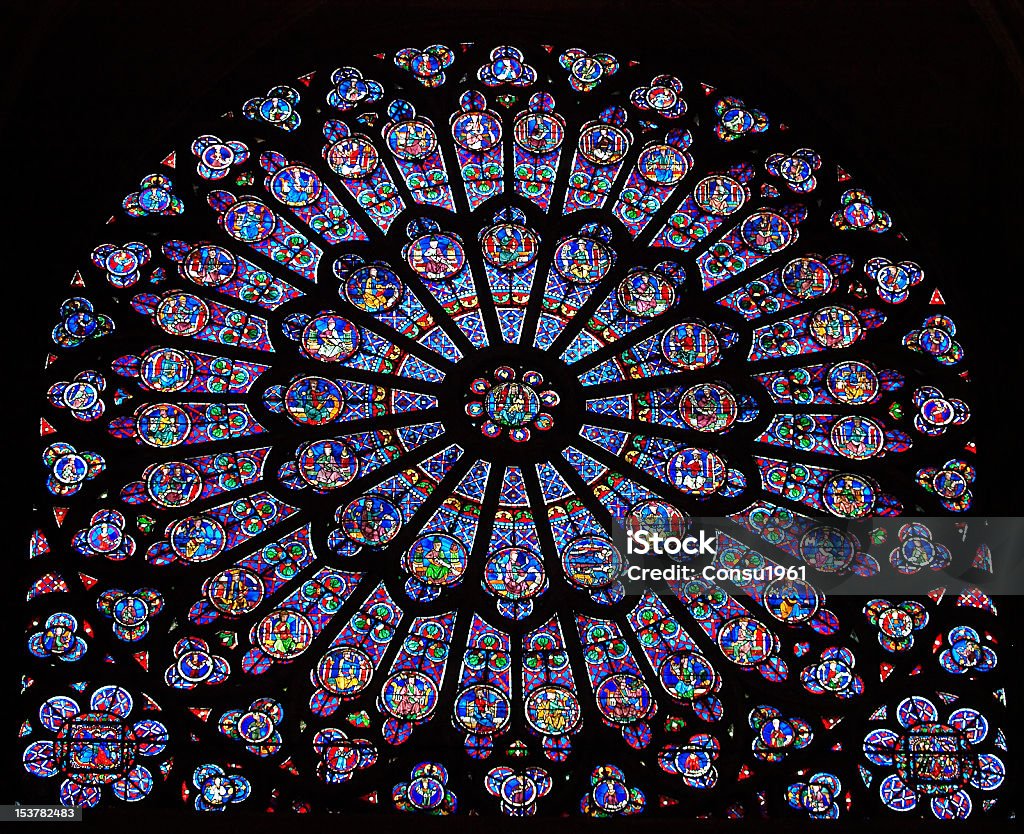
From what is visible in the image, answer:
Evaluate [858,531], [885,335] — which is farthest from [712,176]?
[858,531]

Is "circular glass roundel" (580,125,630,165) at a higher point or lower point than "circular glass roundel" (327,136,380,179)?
higher

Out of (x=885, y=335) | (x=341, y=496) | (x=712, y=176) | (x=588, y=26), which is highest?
(x=588, y=26)

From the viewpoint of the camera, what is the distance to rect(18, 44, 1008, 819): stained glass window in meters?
8.08

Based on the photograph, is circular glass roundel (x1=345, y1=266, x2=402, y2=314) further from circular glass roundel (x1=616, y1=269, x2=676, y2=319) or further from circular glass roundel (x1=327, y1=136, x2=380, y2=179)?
circular glass roundel (x1=616, y1=269, x2=676, y2=319)

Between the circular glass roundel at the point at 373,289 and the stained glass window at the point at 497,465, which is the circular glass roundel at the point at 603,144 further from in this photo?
the circular glass roundel at the point at 373,289

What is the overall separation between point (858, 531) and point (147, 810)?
3831mm

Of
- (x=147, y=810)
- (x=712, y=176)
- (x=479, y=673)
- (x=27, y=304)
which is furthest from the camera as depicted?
(x=712, y=176)

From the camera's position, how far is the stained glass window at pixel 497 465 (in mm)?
8078

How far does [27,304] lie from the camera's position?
897 cm

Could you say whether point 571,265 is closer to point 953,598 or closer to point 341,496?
point 341,496

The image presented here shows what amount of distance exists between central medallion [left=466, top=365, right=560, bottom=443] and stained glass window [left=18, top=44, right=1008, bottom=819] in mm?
22

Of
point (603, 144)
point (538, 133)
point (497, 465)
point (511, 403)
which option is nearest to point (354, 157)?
point (538, 133)

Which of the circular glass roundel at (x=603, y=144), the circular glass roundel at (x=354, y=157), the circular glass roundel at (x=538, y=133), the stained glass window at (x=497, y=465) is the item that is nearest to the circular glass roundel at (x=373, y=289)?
the stained glass window at (x=497, y=465)

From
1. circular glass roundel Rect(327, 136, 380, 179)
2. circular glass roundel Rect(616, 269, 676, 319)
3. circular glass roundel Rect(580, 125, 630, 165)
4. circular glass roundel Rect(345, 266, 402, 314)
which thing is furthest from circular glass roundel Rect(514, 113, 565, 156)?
circular glass roundel Rect(345, 266, 402, 314)
